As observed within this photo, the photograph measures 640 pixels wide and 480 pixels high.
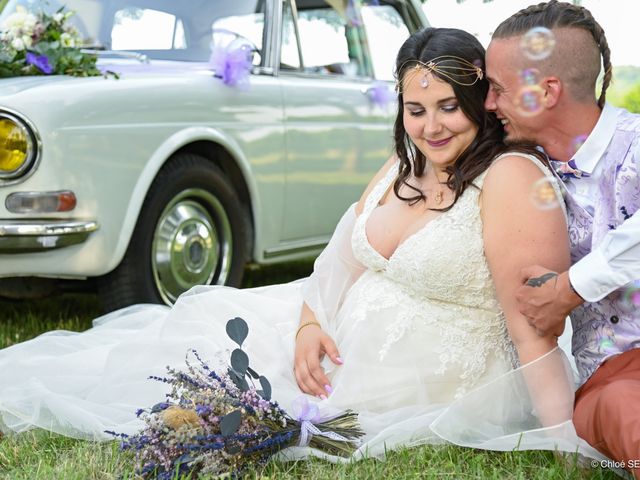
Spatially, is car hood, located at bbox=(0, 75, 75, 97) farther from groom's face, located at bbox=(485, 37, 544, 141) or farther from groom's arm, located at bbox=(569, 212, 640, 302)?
groom's arm, located at bbox=(569, 212, 640, 302)

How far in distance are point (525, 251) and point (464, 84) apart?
0.52 meters

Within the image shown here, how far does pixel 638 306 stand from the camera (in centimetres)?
275

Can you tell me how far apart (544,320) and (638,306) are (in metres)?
0.26

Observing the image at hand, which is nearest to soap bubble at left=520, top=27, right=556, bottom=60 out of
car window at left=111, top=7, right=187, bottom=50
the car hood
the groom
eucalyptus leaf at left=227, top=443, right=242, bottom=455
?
the groom

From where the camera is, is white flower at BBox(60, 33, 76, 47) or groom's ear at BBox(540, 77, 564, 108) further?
white flower at BBox(60, 33, 76, 47)

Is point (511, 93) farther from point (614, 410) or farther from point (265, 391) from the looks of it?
point (265, 391)

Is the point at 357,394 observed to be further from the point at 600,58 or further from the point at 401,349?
the point at 600,58

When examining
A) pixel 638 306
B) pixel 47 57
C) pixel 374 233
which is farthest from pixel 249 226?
pixel 638 306

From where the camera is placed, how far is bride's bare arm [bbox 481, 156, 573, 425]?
9.21ft

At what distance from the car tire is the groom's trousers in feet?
8.13

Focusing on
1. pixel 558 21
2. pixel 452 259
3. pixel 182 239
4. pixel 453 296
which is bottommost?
pixel 182 239

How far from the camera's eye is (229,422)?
2688 mm

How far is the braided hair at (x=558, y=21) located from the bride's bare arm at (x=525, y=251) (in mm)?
320

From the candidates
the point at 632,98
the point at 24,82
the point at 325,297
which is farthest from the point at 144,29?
the point at 632,98
